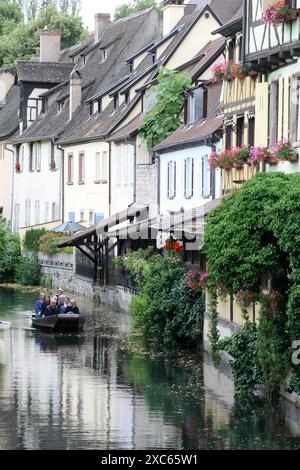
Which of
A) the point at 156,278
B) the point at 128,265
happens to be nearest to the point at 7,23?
the point at 128,265

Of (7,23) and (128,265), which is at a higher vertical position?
(7,23)

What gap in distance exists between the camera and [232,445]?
73.0ft

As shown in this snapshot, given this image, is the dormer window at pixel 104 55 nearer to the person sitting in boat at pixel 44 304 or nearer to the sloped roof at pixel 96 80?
the sloped roof at pixel 96 80

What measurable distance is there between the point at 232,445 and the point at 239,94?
13.9m

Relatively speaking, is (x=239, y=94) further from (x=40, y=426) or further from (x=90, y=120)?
(x=90, y=120)

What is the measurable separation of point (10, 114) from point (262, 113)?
49.1 meters

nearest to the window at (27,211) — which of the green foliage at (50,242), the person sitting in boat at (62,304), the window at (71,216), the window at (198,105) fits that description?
the window at (71,216)

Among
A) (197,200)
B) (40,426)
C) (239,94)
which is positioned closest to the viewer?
(40,426)

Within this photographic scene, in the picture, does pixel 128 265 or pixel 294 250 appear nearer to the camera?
pixel 294 250

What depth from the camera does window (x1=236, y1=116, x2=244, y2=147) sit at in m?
34.5

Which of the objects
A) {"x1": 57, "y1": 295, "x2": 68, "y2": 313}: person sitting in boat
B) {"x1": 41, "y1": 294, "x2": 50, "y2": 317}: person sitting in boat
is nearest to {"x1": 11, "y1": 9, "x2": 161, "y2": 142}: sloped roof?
{"x1": 57, "y1": 295, "x2": 68, "y2": 313}: person sitting in boat

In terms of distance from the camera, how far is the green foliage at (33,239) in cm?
6276

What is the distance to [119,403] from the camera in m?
26.8

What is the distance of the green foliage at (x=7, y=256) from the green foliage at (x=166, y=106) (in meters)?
14.9
